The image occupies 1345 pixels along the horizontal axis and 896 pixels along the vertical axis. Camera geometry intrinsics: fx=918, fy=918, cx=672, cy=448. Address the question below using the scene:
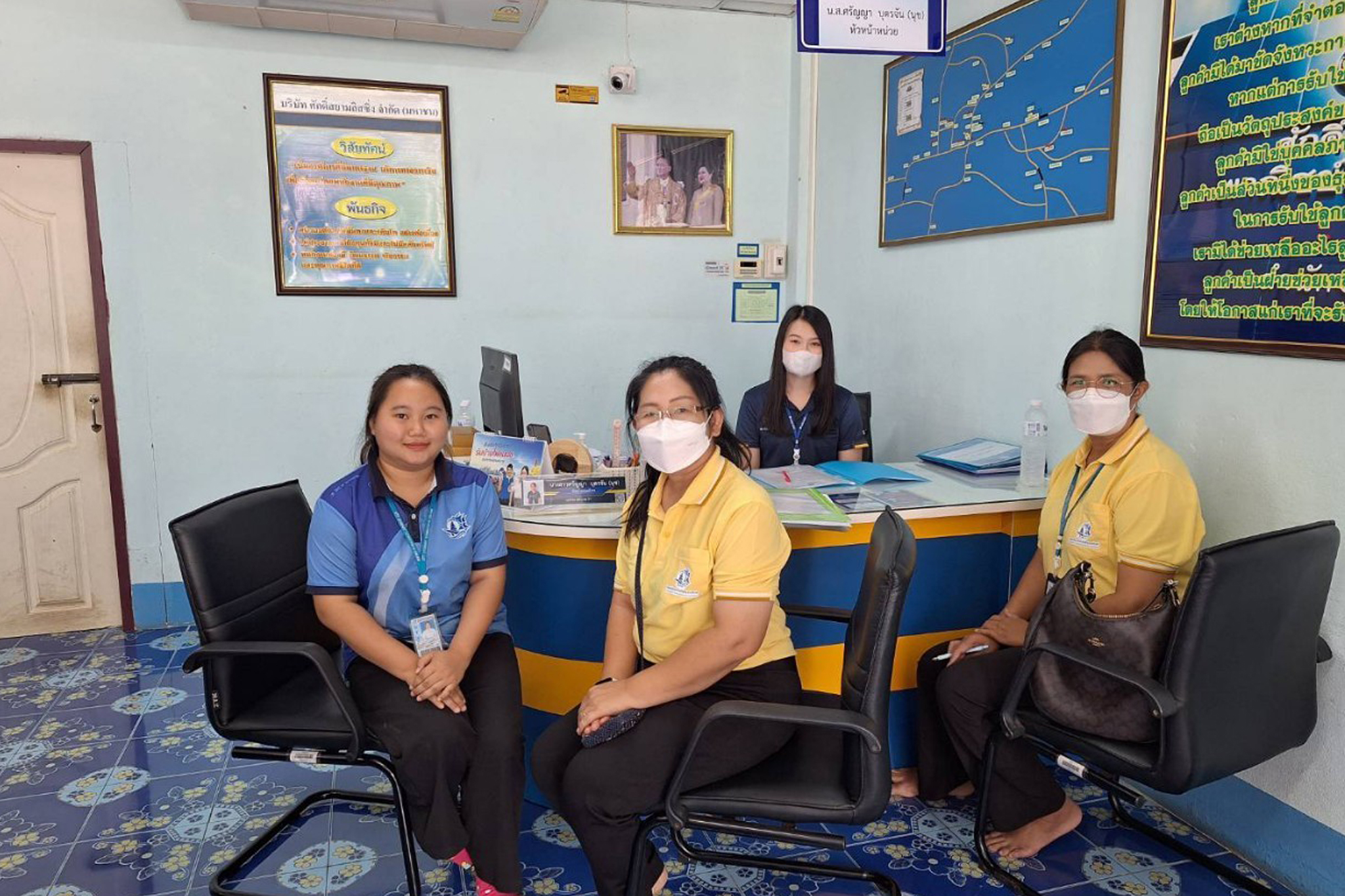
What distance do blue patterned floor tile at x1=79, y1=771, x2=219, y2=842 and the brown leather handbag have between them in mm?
2107

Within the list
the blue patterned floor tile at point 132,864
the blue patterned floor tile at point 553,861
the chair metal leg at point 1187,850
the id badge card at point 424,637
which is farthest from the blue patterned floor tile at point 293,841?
the chair metal leg at point 1187,850

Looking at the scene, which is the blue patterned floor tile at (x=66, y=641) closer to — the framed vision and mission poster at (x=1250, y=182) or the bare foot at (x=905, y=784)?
the bare foot at (x=905, y=784)

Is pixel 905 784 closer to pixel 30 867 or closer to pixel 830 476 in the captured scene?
pixel 830 476

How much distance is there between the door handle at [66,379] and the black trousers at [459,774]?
2582mm

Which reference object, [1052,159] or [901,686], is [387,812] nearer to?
[901,686]

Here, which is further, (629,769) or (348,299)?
(348,299)

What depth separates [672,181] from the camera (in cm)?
432

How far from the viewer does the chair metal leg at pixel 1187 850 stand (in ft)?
6.84

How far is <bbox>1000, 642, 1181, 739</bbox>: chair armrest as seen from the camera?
5.73 feet

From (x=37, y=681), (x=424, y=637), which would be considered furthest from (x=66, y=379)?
(x=424, y=637)

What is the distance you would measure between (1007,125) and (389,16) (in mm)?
2376

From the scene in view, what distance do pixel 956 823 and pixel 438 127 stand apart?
3335mm

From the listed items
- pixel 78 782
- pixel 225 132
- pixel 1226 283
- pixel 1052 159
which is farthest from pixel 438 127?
pixel 1226 283

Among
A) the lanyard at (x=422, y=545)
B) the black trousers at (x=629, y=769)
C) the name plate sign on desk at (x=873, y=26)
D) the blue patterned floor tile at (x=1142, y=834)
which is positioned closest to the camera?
the black trousers at (x=629, y=769)
